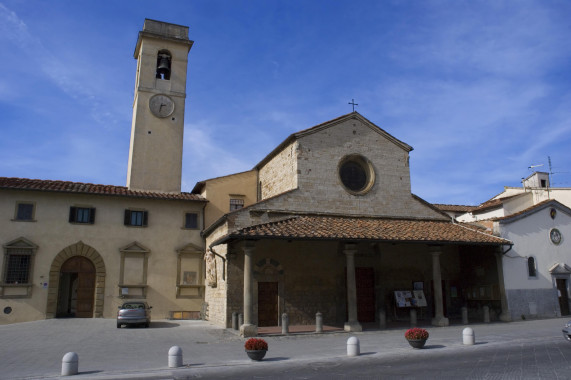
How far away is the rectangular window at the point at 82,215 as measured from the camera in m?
21.7

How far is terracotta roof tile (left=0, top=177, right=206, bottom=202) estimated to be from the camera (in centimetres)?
2102

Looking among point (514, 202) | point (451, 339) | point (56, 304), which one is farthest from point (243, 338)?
point (514, 202)

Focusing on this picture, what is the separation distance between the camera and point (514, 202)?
88.9 feet

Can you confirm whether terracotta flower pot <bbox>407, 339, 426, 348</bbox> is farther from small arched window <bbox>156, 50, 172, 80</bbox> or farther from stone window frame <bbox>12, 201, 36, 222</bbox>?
small arched window <bbox>156, 50, 172, 80</bbox>

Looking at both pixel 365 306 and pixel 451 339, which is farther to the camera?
pixel 365 306

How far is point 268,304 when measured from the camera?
60.2 feet

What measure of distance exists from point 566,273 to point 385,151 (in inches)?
425

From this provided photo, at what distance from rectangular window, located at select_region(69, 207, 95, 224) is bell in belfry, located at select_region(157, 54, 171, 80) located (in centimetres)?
1002

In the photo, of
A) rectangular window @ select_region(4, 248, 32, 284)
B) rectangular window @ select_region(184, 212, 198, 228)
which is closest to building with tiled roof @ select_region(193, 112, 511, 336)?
rectangular window @ select_region(184, 212, 198, 228)

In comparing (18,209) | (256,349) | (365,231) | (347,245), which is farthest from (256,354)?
(18,209)

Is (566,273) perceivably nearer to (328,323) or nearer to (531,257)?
(531,257)

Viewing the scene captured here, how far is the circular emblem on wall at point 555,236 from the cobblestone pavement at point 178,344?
14.8 feet

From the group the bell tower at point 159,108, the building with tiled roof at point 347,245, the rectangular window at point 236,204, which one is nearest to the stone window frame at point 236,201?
the rectangular window at point 236,204

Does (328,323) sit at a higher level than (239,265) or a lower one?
lower
